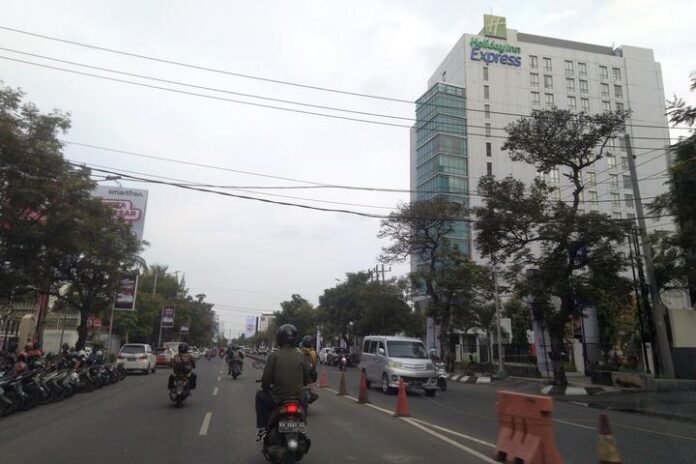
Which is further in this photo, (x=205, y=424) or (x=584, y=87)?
(x=584, y=87)

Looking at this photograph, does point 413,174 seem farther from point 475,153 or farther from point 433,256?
point 433,256

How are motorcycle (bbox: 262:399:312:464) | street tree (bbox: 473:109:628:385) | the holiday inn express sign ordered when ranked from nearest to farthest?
→ motorcycle (bbox: 262:399:312:464), street tree (bbox: 473:109:628:385), the holiday inn express sign

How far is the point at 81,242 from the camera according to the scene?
18.7 metres

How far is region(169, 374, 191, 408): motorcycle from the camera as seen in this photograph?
13.5 m

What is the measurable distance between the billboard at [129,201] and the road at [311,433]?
19420mm

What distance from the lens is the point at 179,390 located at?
1352 cm

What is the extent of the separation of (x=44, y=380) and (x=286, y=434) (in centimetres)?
1117

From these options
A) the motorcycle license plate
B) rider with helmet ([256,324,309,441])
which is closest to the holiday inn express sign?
rider with helmet ([256,324,309,441])

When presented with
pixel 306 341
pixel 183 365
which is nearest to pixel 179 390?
pixel 183 365

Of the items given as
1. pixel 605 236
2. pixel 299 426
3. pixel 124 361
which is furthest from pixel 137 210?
pixel 299 426

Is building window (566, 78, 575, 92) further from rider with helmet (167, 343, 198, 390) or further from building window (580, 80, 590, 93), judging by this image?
rider with helmet (167, 343, 198, 390)

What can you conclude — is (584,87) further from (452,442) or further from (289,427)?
(289,427)

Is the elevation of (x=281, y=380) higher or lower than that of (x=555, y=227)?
lower

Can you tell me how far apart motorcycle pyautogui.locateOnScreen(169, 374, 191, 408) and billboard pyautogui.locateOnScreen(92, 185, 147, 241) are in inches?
848
